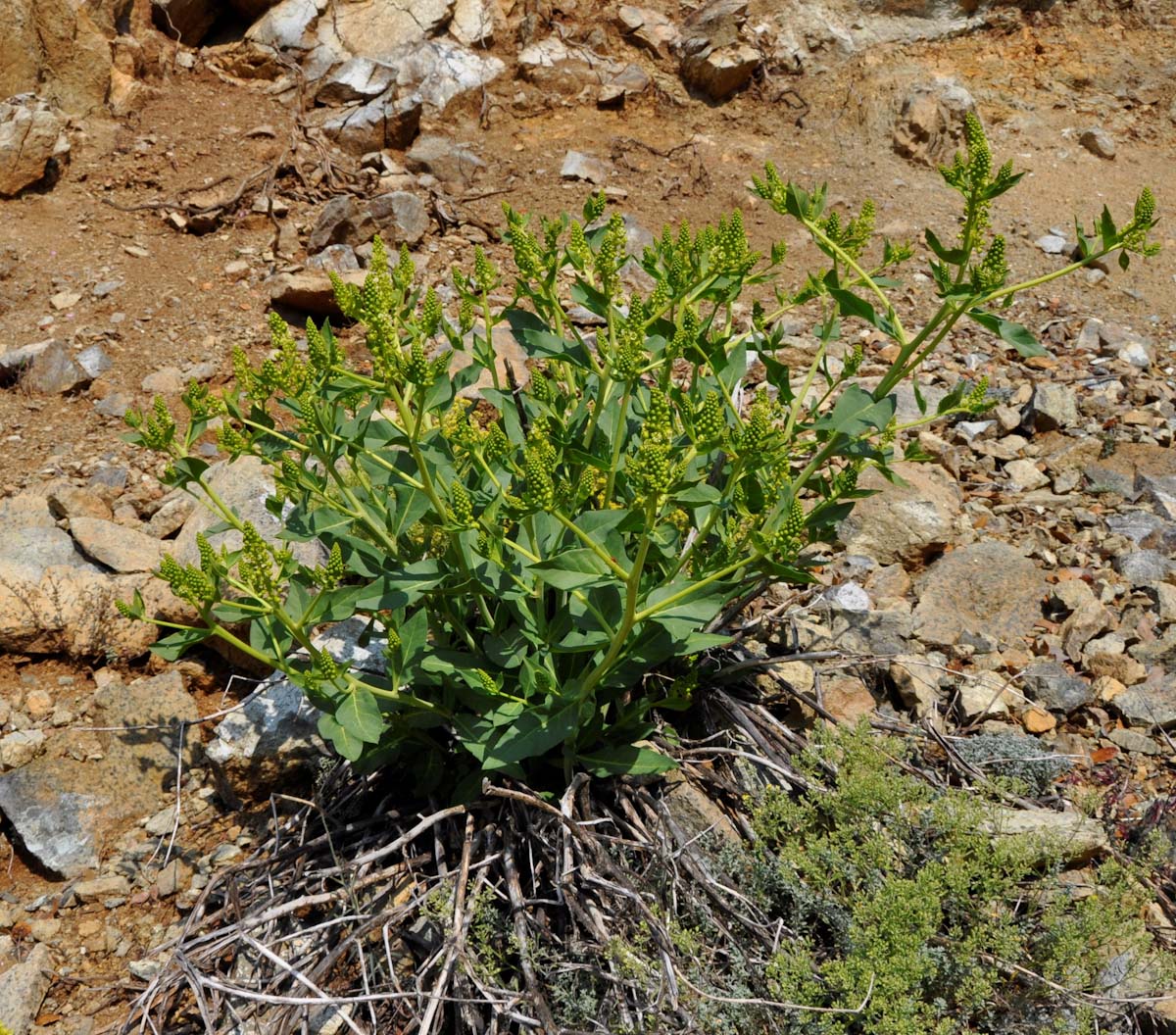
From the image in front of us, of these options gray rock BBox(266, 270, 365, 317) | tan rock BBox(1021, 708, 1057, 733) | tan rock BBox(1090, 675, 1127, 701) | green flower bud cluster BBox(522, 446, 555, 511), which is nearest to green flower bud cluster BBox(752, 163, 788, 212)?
green flower bud cluster BBox(522, 446, 555, 511)

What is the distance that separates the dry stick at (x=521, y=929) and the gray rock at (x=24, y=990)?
118 centimetres

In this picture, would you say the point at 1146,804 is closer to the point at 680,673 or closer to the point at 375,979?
the point at 680,673

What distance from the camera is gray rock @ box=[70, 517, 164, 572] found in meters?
3.65

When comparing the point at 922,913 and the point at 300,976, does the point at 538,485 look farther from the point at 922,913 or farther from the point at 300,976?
the point at 922,913

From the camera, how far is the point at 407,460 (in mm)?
2566

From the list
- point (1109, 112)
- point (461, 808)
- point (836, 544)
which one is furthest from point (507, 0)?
point (461, 808)

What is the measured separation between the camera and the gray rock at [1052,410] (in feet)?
15.1

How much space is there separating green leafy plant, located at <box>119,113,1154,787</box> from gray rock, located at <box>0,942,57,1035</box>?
0.94 m

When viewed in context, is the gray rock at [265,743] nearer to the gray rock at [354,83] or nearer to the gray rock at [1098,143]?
the gray rock at [354,83]

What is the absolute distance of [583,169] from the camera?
6.42 metres

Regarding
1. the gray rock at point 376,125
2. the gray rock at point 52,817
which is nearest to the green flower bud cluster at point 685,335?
the gray rock at point 52,817

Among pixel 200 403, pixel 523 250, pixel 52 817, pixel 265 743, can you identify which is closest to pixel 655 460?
pixel 523 250

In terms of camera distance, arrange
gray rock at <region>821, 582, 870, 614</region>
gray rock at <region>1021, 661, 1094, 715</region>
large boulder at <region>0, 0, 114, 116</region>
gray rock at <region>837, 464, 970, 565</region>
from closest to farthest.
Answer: gray rock at <region>1021, 661, 1094, 715</region>
gray rock at <region>821, 582, 870, 614</region>
gray rock at <region>837, 464, 970, 565</region>
large boulder at <region>0, 0, 114, 116</region>

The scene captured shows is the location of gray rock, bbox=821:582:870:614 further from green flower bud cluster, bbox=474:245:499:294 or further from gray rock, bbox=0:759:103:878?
gray rock, bbox=0:759:103:878
